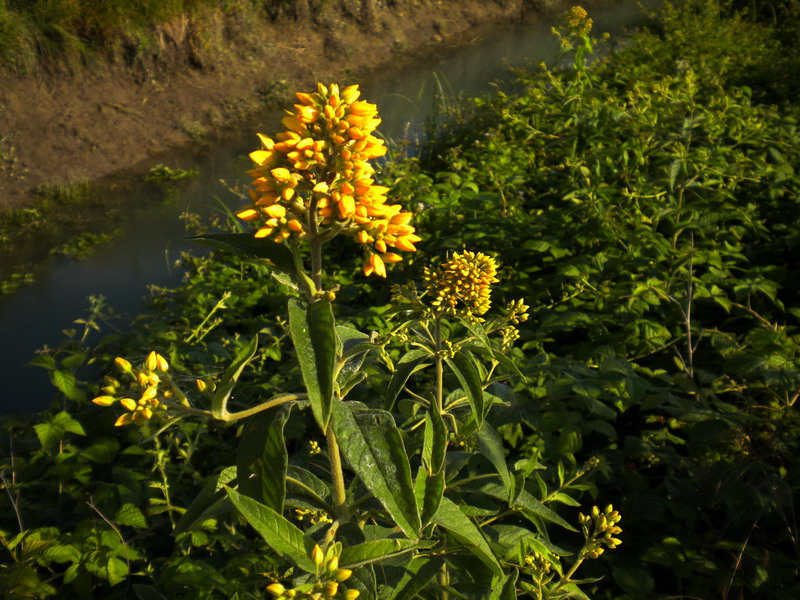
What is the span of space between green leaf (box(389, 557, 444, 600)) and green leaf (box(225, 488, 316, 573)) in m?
0.26

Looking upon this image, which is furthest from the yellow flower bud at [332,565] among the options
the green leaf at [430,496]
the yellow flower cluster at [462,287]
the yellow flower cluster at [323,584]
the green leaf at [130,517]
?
the green leaf at [130,517]

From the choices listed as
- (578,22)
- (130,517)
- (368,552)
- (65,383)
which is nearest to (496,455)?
(368,552)

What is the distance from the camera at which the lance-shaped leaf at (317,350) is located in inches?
31.8

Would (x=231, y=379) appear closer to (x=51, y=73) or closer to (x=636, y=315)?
(x=636, y=315)

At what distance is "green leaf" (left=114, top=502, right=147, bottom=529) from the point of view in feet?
5.53

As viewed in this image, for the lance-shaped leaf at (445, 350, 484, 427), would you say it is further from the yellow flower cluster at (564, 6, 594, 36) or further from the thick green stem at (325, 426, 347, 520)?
the yellow flower cluster at (564, 6, 594, 36)

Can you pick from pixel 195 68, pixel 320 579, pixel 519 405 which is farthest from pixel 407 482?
pixel 195 68

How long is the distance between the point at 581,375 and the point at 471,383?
1005mm

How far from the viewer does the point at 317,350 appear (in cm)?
84

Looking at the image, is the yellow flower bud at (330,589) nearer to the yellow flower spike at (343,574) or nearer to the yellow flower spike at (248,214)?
the yellow flower spike at (343,574)

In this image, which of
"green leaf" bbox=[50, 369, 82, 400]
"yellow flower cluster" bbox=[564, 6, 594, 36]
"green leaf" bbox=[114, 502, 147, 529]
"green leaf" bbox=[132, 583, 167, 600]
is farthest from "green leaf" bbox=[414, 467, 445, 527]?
"yellow flower cluster" bbox=[564, 6, 594, 36]

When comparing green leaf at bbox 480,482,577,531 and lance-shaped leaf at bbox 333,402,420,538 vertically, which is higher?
lance-shaped leaf at bbox 333,402,420,538

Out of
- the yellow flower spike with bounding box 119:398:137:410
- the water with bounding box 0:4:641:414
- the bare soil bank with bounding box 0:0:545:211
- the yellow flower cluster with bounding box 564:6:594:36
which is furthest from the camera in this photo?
the bare soil bank with bounding box 0:0:545:211

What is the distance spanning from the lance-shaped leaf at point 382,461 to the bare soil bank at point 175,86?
15.8 feet
